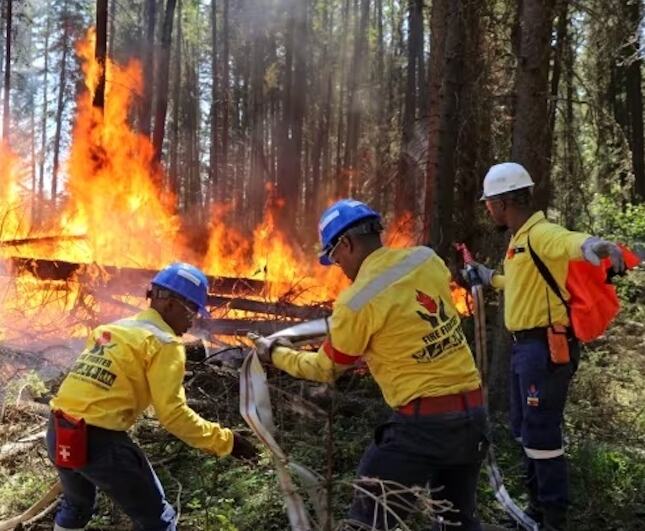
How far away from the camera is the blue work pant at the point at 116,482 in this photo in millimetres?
3479

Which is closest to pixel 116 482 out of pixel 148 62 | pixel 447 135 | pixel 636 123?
pixel 447 135

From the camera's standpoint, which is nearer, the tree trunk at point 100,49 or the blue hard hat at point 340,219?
the blue hard hat at point 340,219

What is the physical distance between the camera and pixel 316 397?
21.8 ft

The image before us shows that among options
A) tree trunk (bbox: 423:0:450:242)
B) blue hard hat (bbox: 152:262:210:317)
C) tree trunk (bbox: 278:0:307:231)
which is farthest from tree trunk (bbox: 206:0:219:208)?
blue hard hat (bbox: 152:262:210:317)

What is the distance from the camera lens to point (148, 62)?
1152 inches

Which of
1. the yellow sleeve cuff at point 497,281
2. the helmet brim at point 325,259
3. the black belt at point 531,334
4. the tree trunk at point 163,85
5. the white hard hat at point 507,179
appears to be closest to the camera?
the helmet brim at point 325,259

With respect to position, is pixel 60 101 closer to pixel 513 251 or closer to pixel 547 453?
pixel 513 251

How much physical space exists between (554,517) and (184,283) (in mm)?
2731

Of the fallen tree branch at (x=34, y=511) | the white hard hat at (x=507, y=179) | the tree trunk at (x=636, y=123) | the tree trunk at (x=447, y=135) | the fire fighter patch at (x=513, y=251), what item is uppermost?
the tree trunk at (x=636, y=123)

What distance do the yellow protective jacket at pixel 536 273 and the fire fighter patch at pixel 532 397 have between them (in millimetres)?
398

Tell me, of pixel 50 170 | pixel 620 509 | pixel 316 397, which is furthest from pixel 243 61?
pixel 620 509

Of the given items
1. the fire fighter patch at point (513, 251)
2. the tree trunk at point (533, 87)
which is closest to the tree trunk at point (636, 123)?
the tree trunk at point (533, 87)

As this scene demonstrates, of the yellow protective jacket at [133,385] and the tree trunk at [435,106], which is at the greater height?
the tree trunk at [435,106]

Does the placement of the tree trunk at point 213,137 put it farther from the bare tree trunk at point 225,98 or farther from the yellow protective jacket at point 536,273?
the yellow protective jacket at point 536,273
